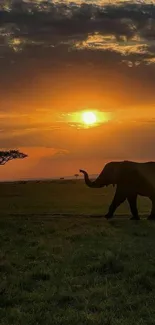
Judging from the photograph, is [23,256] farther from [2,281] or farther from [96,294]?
[96,294]

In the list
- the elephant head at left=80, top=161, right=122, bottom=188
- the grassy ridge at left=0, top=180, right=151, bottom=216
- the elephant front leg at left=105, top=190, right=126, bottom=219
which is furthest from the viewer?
the grassy ridge at left=0, top=180, right=151, bottom=216

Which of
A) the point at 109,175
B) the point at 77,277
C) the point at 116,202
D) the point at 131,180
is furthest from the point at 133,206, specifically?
the point at 77,277

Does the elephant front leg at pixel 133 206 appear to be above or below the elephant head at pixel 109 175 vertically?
below

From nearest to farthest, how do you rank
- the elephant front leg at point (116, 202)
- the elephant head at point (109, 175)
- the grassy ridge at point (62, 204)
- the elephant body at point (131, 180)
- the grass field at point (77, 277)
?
the grass field at point (77, 277), the elephant front leg at point (116, 202), the elephant body at point (131, 180), the elephant head at point (109, 175), the grassy ridge at point (62, 204)

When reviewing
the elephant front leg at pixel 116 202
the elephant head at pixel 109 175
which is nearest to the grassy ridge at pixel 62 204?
the elephant head at pixel 109 175

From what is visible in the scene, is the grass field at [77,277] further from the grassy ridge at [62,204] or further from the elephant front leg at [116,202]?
the grassy ridge at [62,204]

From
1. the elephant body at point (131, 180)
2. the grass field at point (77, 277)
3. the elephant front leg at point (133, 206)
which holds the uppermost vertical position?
the elephant body at point (131, 180)

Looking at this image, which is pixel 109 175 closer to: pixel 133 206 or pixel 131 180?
pixel 131 180

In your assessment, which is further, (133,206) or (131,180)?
(131,180)

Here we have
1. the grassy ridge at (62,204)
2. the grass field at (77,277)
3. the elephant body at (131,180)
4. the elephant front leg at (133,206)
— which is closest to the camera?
the grass field at (77,277)

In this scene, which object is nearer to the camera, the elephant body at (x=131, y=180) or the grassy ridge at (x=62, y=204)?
the elephant body at (x=131, y=180)

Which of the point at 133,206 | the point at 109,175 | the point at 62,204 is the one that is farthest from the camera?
the point at 62,204

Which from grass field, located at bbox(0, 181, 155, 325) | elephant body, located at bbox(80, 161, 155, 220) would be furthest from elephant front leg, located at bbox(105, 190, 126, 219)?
grass field, located at bbox(0, 181, 155, 325)

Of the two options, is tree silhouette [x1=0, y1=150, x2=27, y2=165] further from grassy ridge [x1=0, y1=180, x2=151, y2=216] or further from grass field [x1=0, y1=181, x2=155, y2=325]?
grass field [x1=0, y1=181, x2=155, y2=325]
